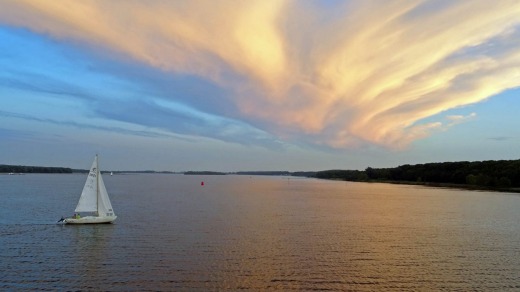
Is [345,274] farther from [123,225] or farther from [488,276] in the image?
[123,225]

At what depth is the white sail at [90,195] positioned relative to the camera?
55.7m

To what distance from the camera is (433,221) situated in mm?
62844

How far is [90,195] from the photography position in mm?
56344

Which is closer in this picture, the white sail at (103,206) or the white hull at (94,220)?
the white hull at (94,220)

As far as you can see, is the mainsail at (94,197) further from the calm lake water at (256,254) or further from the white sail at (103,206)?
the calm lake water at (256,254)

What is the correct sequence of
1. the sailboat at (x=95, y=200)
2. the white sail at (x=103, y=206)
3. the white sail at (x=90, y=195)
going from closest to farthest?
the sailboat at (x=95, y=200), the white sail at (x=103, y=206), the white sail at (x=90, y=195)

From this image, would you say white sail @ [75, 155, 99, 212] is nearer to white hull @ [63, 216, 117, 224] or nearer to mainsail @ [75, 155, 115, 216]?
mainsail @ [75, 155, 115, 216]

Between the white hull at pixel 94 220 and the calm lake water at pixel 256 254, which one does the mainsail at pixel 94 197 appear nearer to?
the white hull at pixel 94 220

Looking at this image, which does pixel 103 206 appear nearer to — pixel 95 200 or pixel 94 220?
pixel 95 200

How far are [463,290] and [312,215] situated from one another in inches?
1671

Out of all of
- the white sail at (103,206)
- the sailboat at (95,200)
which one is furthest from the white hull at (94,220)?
the white sail at (103,206)

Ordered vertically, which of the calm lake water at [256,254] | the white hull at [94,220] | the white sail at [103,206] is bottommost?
the calm lake water at [256,254]

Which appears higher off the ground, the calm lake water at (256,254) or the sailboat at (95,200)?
the sailboat at (95,200)

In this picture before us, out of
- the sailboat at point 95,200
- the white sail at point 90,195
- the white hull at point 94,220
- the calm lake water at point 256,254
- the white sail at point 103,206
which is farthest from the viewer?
the white sail at point 90,195
